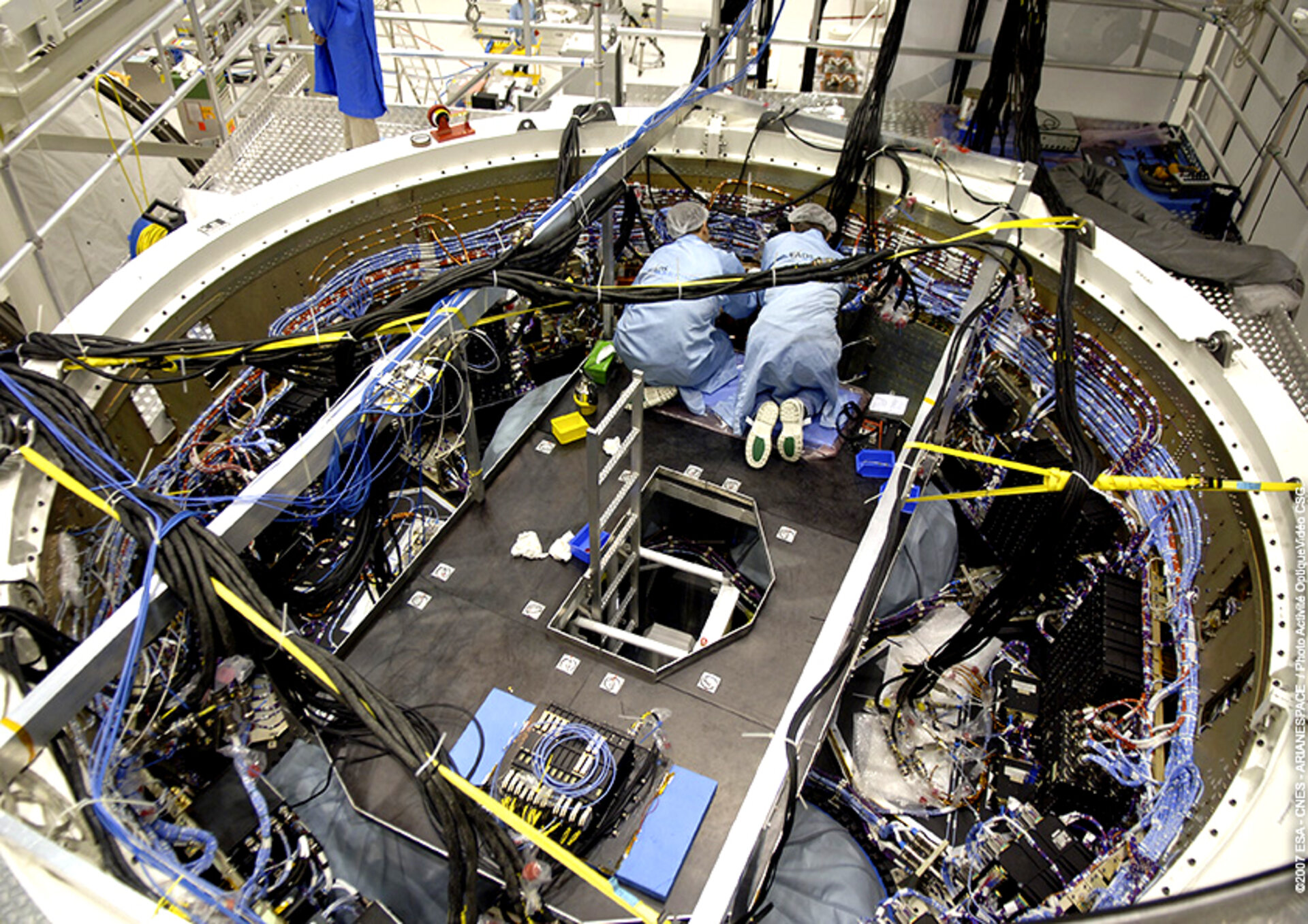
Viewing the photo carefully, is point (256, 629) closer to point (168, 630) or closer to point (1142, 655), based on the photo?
point (168, 630)

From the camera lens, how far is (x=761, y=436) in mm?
3674

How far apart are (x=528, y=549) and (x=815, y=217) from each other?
1.99 meters

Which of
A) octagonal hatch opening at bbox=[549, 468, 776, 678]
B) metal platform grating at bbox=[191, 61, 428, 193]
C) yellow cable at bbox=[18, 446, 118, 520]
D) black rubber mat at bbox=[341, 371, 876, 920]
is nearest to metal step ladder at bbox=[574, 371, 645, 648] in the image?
octagonal hatch opening at bbox=[549, 468, 776, 678]

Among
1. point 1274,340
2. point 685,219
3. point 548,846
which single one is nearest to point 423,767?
point 548,846

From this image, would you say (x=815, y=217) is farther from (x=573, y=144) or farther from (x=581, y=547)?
(x=581, y=547)

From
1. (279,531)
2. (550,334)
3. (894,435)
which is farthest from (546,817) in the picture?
(550,334)

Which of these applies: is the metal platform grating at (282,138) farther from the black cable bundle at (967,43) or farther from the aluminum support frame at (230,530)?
the black cable bundle at (967,43)

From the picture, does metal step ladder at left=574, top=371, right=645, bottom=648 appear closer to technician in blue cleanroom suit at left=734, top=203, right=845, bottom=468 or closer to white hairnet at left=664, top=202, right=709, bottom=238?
technician in blue cleanroom suit at left=734, top=203, right=845, bottom=468

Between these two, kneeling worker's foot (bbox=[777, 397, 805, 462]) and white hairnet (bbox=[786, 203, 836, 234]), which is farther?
white hairnet (bbox=[786, 203, 836, 234])

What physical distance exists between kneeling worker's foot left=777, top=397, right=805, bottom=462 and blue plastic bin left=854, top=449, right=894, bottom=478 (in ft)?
0.87

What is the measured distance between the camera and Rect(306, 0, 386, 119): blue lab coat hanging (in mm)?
4211

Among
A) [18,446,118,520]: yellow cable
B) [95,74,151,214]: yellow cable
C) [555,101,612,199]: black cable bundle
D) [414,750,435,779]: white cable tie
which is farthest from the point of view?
[95,74,151,214]: yellow cable

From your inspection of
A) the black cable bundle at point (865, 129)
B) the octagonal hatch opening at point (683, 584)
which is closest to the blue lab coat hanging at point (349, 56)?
the black cable bundle at point (865, 129)

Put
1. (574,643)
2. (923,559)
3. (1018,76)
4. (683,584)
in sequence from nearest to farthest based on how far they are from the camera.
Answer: (574,643)
(923,559)
(683,584)
(1018,76)
